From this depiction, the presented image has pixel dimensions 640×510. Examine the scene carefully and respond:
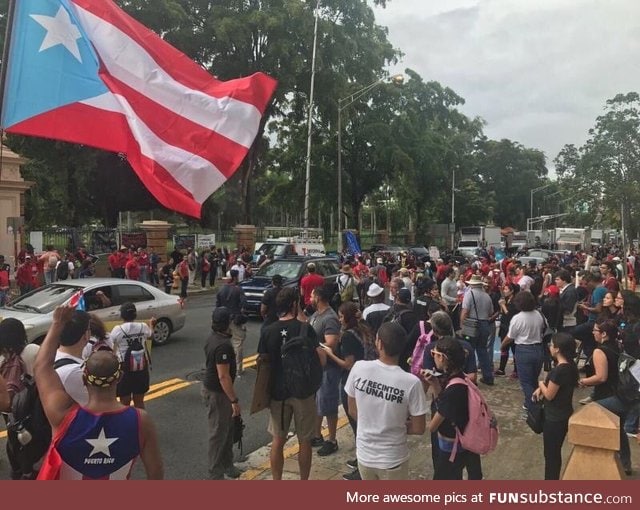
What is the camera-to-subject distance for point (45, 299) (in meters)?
9.58

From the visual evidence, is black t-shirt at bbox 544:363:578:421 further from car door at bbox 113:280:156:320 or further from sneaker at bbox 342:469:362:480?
car door at bbox 113:280:156:320

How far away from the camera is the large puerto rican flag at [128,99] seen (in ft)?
18.6

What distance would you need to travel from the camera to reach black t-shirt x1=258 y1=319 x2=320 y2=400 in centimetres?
492

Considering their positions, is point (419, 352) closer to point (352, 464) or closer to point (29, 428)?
point (352, 464)

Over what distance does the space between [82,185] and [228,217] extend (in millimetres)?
41354

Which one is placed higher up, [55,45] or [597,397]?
[55,45]

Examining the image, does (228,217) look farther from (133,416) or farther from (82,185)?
(133,416)

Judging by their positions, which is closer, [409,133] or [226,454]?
[226,454]

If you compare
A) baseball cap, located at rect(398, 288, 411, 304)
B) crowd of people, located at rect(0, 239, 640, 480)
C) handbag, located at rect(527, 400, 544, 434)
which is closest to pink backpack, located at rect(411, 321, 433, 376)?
crowd of people, located at rect(0, 239, 640, 480)

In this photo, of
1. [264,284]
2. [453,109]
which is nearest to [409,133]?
[453,109]

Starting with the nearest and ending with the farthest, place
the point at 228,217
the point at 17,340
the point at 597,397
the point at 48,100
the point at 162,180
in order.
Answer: the point at 17,340
the point at 597,397
the point at 48,100
the point at 162,180
the point at 228,217

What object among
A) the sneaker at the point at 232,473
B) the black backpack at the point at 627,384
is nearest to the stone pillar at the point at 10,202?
the sneaker at the point at 232,473

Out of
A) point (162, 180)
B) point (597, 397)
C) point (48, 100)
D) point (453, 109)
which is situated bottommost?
point (597, 397)

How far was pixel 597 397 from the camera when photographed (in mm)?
5250
